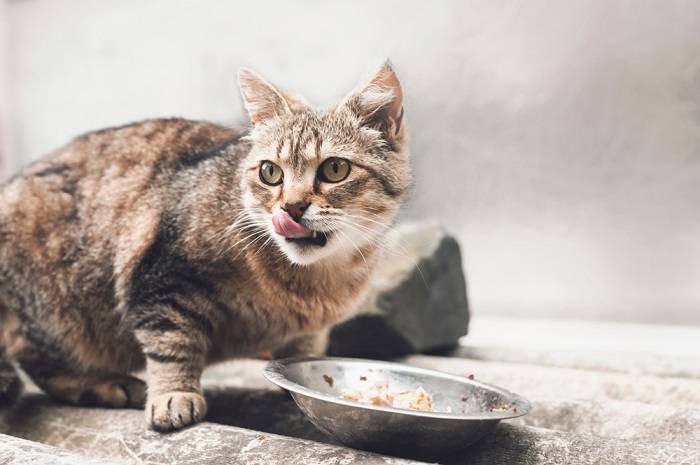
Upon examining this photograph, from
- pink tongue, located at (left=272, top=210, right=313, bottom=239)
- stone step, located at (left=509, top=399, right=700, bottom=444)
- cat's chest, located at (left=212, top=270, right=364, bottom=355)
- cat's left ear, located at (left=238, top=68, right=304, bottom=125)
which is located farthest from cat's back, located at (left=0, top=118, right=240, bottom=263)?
stone step, located at (left=509, top=399, right=700, bottom=444)

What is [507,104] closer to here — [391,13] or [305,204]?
[391,13]

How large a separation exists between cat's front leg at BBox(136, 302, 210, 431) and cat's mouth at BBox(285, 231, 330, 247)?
0.36 meters

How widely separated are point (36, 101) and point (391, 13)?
7.12 feet

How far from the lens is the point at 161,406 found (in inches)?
60.2

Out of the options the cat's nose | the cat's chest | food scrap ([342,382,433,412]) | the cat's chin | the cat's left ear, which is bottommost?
food scrap ([342,382,433,412])

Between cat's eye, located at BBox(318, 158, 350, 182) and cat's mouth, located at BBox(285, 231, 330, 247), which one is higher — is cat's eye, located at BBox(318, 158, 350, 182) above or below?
above

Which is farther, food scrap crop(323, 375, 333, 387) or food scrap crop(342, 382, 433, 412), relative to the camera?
food scrap crop(323, 375, 333, 387)

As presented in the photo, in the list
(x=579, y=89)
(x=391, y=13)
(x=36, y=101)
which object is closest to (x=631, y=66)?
(x=579, y=89)

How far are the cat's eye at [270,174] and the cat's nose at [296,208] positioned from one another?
15 centimetres

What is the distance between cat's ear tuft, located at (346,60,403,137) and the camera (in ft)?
5.25

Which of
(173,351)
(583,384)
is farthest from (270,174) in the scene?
(583,384)

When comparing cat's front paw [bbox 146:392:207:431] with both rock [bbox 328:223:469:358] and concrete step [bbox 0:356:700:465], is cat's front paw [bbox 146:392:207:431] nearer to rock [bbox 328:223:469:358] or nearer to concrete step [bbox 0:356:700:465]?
concrete step [bbox 0:356:700:465]

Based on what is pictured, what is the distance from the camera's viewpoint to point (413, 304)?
253cm

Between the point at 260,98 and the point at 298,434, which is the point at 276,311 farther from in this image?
the point at 260,98
